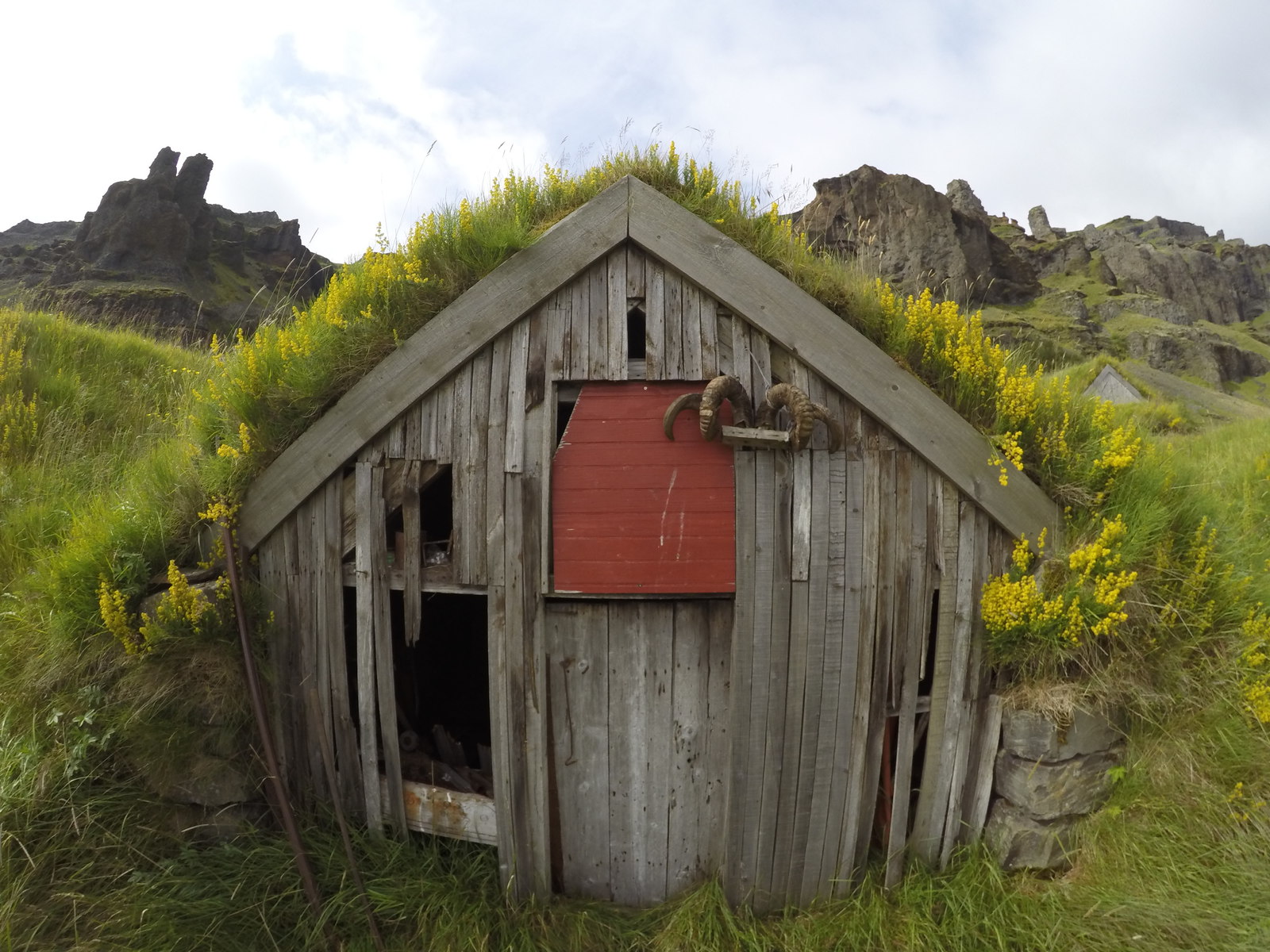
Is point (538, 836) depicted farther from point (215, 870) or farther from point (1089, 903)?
point (1089, 903)

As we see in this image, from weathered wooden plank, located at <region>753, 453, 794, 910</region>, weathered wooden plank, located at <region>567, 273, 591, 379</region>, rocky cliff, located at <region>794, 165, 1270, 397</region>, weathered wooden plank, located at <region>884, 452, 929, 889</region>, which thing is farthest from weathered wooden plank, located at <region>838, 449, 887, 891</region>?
rocky cliff, located at <region>794, 165, 1270, 397</region>

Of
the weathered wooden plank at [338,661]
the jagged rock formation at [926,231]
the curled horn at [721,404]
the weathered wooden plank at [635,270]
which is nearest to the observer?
the curled horn at [721,404]

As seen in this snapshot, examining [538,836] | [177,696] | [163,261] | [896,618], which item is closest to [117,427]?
[177,696]

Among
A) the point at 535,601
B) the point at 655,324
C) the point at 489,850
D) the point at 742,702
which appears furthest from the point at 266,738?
the point at 655,324

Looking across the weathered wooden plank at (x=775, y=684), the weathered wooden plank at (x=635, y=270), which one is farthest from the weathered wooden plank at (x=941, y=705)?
the weathered wooden plank at (x=635, y=270)

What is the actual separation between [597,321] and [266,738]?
3072 millimetres

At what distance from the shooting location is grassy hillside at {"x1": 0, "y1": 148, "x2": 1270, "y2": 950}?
3.28 metres

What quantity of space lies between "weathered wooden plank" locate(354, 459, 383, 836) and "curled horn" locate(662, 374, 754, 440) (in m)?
1.82

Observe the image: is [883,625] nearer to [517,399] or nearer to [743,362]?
[743,362]

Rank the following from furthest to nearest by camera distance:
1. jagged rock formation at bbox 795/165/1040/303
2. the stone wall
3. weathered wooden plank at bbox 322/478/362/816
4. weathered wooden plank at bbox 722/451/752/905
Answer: jagged rock formation at bbox 795/165/1040/303 < weathered wooden plank at bbox 322/478/362/816 < weathered wooden plank at bbox 722/451/752/905 < the stone wall

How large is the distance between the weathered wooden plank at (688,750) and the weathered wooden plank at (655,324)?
138 cm

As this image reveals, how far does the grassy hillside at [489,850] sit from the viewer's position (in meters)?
3.28

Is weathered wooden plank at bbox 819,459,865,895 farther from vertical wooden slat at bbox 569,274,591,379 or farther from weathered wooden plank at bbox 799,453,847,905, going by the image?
vertical wooden slat at bbox 569,274,591,379

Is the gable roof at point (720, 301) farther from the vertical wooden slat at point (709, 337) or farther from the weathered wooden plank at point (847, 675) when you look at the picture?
the weathered wooden plank at point (847, 675)
